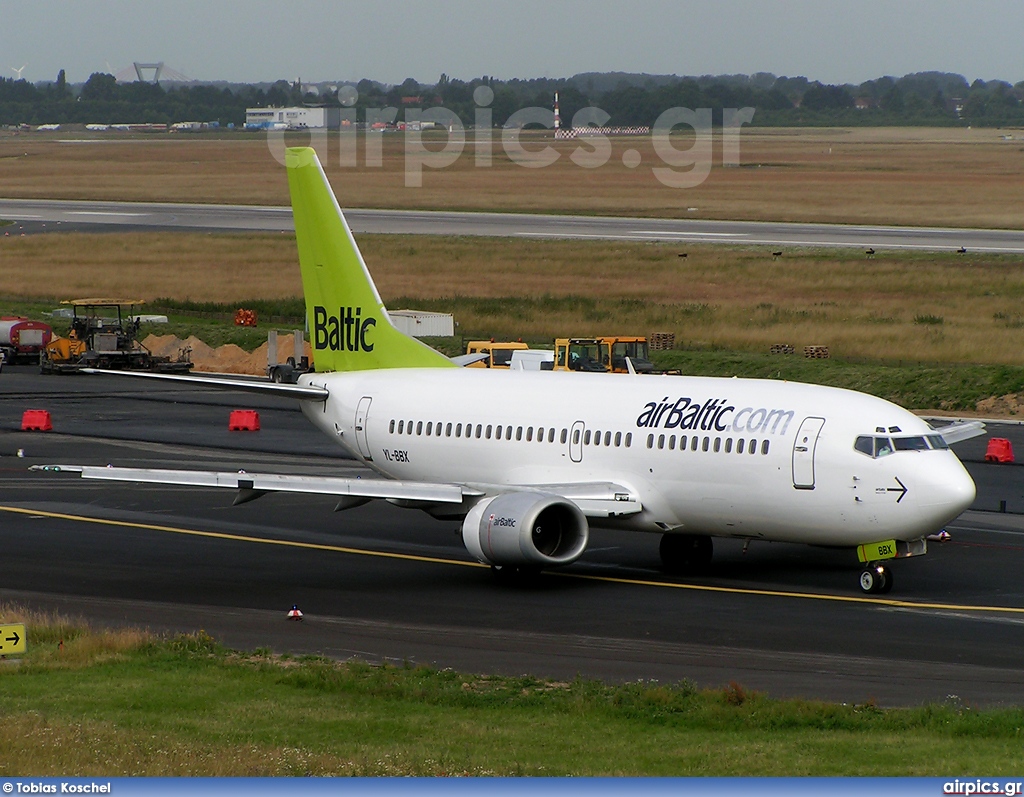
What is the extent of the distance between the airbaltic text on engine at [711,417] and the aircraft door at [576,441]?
1503 millimetres

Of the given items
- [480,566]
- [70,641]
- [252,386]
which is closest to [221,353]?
[252,386]

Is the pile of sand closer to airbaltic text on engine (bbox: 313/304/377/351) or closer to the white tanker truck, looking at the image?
the white tanker truck

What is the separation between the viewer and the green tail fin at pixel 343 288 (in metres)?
41.1

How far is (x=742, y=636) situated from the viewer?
28.8 metres

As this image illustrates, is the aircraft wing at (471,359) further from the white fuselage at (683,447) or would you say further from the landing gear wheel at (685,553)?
the landing gear wheel at (685,553)

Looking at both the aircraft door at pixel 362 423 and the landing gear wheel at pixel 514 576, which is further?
the aircraft door at pixel 362 423

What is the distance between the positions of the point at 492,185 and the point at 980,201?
61.4 m

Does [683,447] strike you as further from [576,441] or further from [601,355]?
[601,355]

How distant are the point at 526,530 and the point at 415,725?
11438 millimetres

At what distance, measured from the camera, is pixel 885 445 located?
105 feet

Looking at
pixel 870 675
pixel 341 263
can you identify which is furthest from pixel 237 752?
pixel 341 263

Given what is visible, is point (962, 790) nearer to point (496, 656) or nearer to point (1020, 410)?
point (496, 656)

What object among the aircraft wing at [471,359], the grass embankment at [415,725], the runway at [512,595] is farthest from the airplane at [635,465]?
the aircraft wing at [471,359]

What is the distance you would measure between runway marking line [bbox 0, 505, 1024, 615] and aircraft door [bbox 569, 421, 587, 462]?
2618 millimetres
